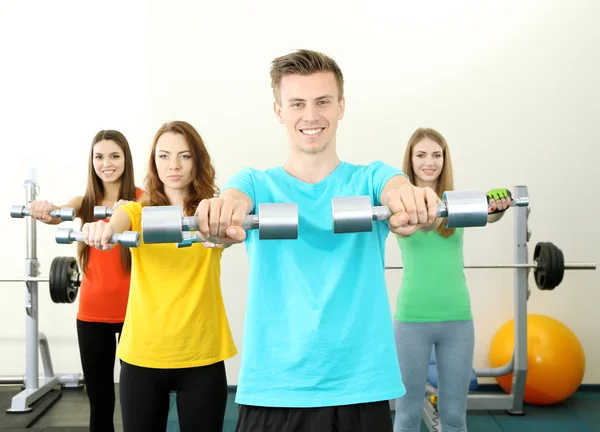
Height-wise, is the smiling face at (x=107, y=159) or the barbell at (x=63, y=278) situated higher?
the smiling face at (x=107, y=159)

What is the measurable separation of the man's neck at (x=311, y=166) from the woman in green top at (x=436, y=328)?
0.85 metres

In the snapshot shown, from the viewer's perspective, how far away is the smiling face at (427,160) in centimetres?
231

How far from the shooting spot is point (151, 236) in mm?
1021

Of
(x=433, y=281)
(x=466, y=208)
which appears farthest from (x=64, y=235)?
(x=433, y=281)

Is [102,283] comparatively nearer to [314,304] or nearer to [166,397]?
[166,397]

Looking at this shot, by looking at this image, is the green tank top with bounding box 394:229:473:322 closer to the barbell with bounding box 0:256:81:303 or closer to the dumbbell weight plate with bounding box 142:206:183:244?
the dumbbell weight plate with bounding box 142:206:183:244

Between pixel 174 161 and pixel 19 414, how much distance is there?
2152 millimetres

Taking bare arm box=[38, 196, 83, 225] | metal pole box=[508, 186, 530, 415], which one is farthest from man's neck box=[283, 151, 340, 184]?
metal pole box=[508, 186, 530, 415]

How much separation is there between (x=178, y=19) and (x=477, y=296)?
2.51 meters

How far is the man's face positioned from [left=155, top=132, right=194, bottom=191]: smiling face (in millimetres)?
664

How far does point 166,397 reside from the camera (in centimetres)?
178

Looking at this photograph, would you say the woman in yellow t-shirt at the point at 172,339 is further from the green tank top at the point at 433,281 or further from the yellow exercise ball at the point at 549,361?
the yellow exercise ball at the point at 549,361

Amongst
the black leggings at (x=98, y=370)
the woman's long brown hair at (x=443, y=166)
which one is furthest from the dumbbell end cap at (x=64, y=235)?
the woman's long brown hair at (x=443, y=166)

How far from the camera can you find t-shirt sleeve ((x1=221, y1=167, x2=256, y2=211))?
1303 mm
